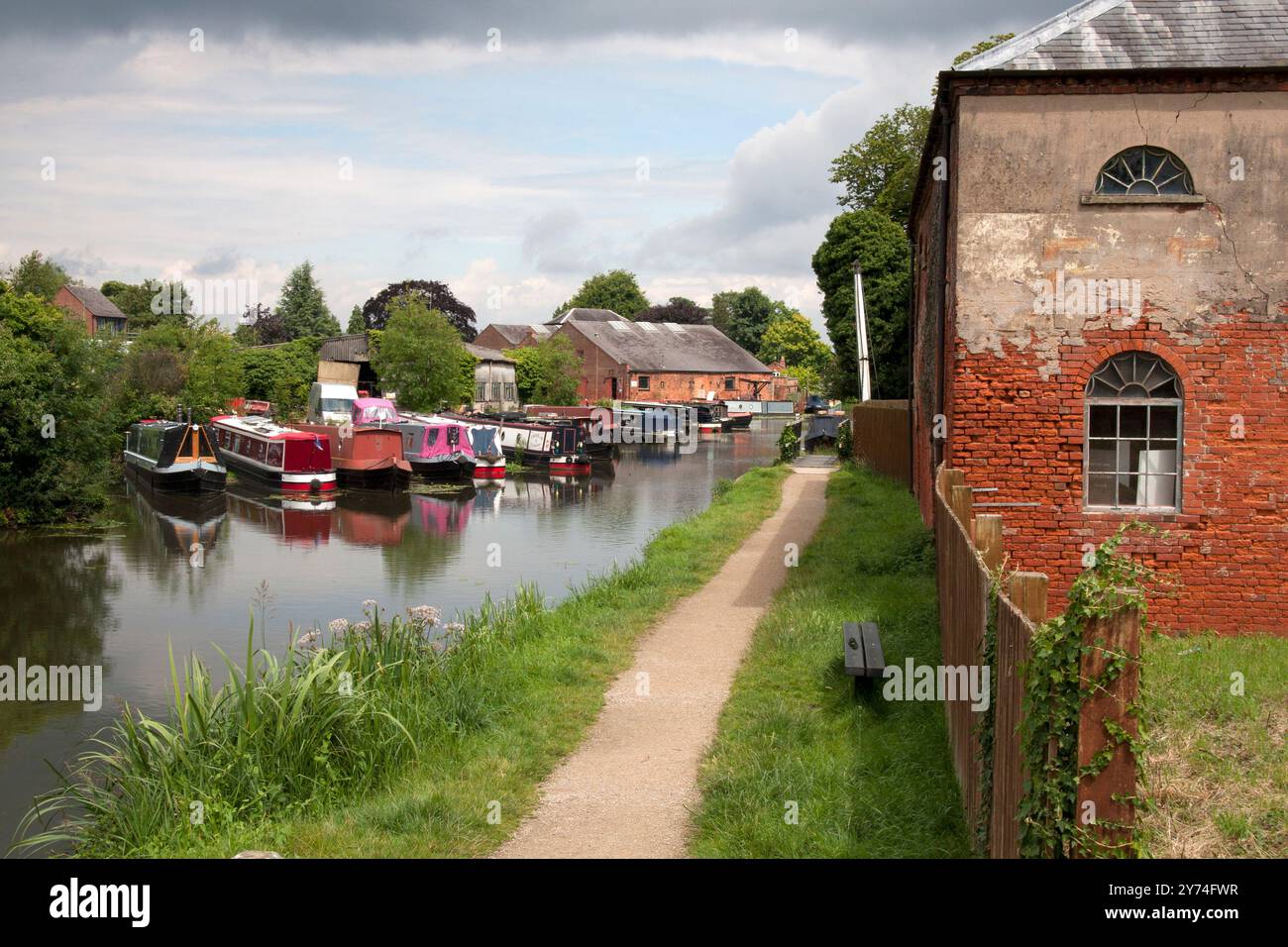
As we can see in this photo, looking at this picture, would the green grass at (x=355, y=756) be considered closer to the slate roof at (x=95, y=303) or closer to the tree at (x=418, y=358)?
the tree at (x=418, y=358)

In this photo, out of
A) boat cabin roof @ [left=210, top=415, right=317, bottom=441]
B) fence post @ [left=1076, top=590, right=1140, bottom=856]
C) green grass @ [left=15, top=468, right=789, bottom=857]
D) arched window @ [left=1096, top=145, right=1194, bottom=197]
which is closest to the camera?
fence post @ [left=1076, top=590, right=1140, bottom=856]

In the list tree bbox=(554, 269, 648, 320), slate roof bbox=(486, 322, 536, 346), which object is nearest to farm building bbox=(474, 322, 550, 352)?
slate roof bbox=(486, 322, 536, 346)

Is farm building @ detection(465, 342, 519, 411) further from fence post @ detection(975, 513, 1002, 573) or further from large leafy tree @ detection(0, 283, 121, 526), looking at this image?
fence post @ detection(975, 513, 1002, 573)

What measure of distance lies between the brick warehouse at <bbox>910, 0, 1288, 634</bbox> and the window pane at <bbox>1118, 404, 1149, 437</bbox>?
0.05 feet

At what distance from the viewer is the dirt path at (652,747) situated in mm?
6527

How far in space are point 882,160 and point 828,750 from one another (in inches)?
1766

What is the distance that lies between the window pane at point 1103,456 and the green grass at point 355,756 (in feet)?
16.7

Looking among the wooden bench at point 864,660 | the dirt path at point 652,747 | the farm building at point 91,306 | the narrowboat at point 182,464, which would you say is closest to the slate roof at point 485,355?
the narrowboat at point 182,464

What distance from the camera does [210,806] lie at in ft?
24.0

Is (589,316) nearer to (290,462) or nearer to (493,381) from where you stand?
(493,381)

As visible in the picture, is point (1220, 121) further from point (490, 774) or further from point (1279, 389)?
point (490, 774)

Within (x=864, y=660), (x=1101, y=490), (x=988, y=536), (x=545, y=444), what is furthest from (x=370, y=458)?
(x=988, y=536)

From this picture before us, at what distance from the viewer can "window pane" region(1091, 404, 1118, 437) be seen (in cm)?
1165

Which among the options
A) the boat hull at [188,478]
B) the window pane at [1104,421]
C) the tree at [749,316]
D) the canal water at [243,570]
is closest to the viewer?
the window pane at [1104,421]
